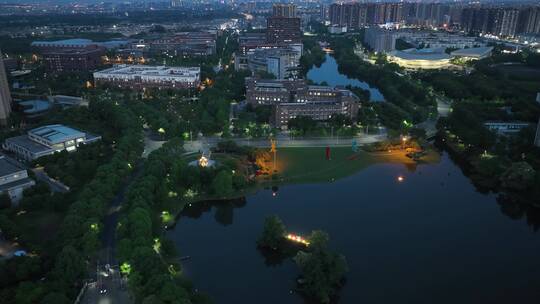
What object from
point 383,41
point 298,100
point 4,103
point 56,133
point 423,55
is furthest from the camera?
point 383,41

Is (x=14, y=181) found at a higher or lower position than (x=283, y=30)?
lower

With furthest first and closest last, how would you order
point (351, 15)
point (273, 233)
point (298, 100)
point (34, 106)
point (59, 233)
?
point (351, 15) → point (34, 106) → point (298, 100) → point (273, 233) → point (59, 233)

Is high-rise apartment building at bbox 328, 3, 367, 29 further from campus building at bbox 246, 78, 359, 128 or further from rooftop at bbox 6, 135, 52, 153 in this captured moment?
rooftop at bbox 6, 135, 52, 153

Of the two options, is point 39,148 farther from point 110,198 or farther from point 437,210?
point 437,210

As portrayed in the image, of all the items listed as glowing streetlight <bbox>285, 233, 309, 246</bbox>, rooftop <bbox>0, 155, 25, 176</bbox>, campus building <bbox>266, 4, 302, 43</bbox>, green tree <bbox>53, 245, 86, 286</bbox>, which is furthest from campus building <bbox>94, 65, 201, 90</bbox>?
green tree <bbox>53, 245, 86, 286</bbox>

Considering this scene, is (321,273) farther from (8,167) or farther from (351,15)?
(351,15)

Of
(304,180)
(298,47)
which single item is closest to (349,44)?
(298,47)

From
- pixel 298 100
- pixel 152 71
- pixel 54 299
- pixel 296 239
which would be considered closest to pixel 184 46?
pixel 152 71
